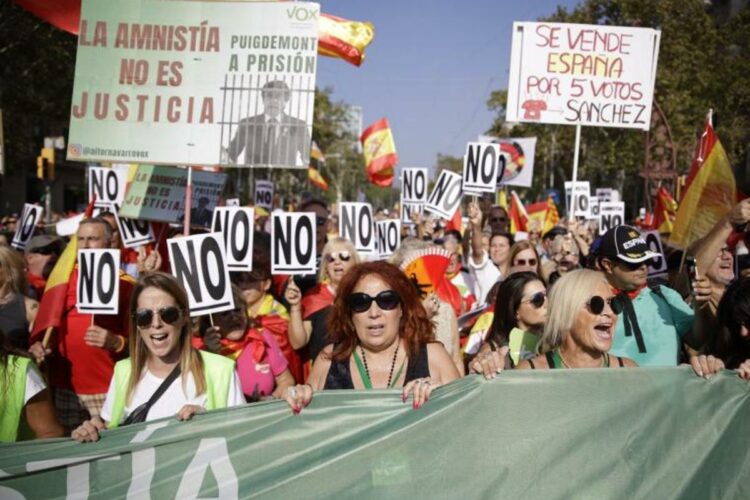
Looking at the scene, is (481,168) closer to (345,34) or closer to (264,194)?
(345,34)

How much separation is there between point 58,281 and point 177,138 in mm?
1308

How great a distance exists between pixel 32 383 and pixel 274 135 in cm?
289

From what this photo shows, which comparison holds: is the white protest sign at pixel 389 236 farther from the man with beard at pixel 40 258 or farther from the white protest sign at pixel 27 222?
the white protest sign at pixel 27 222

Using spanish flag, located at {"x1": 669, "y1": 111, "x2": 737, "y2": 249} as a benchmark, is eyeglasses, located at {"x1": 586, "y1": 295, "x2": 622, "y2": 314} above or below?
below

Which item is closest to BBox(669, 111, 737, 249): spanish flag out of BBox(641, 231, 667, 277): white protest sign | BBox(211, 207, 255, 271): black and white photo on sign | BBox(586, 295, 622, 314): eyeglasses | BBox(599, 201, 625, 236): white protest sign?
BBox(641, 231, 667, 277): white protest sign

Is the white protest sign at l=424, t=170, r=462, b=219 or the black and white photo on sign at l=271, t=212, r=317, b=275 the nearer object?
the black and white photo on sign at l=271, t=212, r=317, b=275

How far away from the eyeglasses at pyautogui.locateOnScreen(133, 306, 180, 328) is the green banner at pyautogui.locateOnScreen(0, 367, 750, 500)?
49cm

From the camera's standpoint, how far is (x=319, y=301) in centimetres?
527

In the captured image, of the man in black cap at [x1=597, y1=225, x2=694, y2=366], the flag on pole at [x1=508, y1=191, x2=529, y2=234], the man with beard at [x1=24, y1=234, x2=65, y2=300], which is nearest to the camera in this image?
the man in black cap at [x1=597, y1=225, x2=694, y2=366]

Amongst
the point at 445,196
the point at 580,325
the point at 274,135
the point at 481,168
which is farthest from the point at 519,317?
the point at 445,196

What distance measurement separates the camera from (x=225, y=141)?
584 centimetres

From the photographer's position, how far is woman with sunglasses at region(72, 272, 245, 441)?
3465 millimetres

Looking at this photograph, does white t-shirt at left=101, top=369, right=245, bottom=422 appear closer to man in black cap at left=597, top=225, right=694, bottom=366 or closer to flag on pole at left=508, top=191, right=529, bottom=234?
man in black cap at left=597, top=225, right=694, bottom=366

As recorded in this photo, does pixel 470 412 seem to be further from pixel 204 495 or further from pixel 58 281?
pixel 58 281
